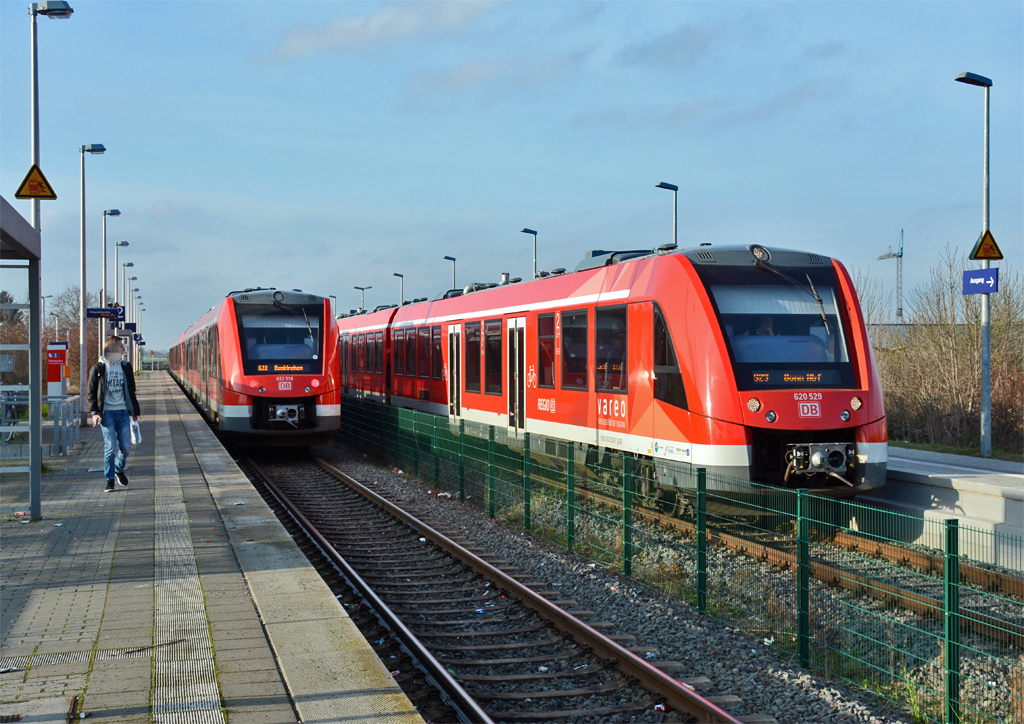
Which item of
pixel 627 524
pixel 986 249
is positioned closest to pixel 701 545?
pixel 627 524

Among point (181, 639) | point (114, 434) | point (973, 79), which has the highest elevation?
point (973, 79)

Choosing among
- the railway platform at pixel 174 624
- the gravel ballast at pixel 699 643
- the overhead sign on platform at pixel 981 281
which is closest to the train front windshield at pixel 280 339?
the railway platform at pixel 174 624

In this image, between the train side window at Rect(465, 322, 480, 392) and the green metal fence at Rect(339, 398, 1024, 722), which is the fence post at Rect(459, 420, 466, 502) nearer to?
the green metal fence at Rect(339, 398, 1024, 722)

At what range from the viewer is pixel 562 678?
6.05 m

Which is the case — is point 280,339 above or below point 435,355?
above

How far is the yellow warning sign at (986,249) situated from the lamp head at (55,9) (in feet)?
56.0

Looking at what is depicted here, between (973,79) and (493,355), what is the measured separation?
1054 centimetres

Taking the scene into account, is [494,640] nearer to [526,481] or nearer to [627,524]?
[627,524]

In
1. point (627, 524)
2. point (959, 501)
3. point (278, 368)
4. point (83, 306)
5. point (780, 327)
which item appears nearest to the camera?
point (627, 524)

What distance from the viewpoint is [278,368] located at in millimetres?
18078

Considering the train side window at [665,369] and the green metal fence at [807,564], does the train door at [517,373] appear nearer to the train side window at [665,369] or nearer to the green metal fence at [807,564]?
the green metal fence at [807,564]

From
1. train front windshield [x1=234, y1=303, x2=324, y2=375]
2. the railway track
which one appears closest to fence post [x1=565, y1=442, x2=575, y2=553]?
the railway track

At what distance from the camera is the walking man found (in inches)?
465

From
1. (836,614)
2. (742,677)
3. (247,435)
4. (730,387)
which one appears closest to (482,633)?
(742,677)
